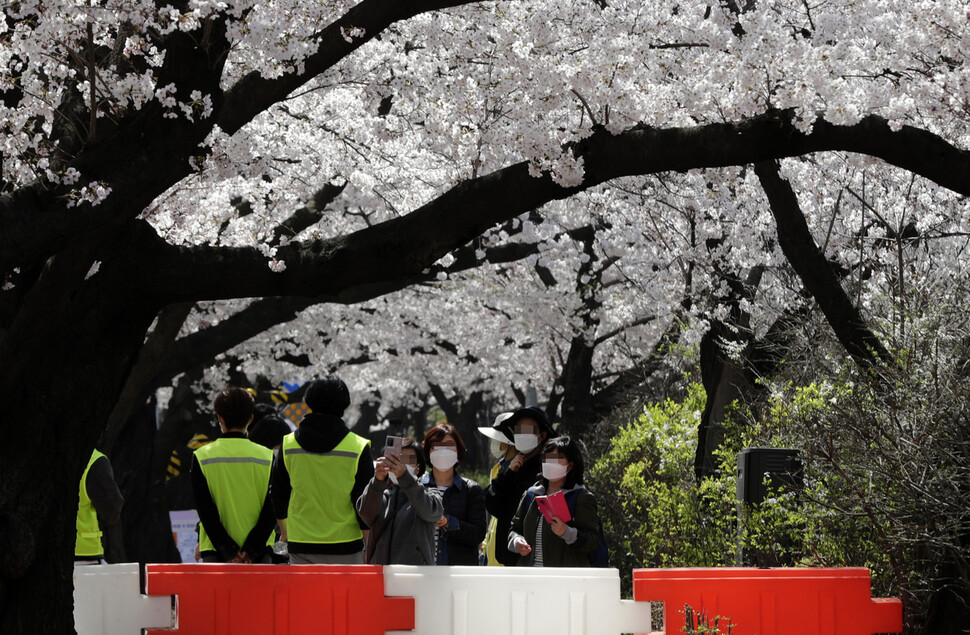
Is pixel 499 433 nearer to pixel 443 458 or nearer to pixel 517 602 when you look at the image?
pixel 443 458

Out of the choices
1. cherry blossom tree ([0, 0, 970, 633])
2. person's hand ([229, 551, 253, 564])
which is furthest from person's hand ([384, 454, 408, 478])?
person's hand ([229, 551, 253, 564])

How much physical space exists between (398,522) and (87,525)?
79.7 inches

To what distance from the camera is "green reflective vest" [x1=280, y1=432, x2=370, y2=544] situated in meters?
6.87

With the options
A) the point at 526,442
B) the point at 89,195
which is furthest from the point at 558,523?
the point at 89,195

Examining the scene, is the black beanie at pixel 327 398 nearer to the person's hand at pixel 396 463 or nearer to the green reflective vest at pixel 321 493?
the green reflective vest at pixel 321 493

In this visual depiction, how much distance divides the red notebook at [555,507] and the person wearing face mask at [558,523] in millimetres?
40

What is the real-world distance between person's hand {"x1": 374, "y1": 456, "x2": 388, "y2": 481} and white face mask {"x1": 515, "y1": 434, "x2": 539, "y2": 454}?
5.39ft

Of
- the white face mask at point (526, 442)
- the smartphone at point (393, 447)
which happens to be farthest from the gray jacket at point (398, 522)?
the white face mask at point (526, 442)

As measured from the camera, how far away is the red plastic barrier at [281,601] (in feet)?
20.1

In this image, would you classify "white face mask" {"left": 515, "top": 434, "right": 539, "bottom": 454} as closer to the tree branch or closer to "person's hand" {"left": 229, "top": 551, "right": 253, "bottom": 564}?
the tree branch

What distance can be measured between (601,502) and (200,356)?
5.24 metres

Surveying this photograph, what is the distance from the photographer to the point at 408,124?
12766 millimetres

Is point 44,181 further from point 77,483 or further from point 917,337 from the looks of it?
point 917,337

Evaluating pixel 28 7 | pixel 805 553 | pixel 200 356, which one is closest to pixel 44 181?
pixel 28 7
